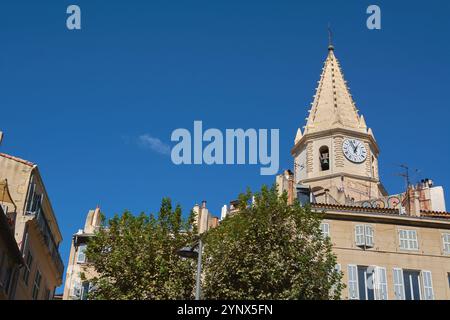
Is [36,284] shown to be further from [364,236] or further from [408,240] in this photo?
[408,240]

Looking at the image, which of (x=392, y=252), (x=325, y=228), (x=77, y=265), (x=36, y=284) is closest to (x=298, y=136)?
(x=325, y=228)

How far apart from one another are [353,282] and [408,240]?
13.5 ft

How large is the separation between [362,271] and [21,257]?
1684 cm

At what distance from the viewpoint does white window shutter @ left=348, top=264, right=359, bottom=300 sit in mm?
31484

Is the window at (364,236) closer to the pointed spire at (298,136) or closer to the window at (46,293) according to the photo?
the window at (46,293)

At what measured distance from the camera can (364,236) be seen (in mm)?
33688

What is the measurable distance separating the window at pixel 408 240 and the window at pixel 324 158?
26.5 metres

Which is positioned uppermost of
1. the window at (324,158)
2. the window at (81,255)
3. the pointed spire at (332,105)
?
the pointed spire at (332,105)

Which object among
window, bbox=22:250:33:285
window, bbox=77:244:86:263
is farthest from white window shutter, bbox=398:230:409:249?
window, bbox=22:250:33:285

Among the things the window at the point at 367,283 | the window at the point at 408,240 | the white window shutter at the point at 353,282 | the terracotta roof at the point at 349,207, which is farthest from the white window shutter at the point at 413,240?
the white window shutter at the point at 353,282

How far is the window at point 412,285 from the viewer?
31.9 m

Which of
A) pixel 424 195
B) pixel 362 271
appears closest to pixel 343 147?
pixel 424 195

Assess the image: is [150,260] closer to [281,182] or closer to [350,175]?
[281,182]
